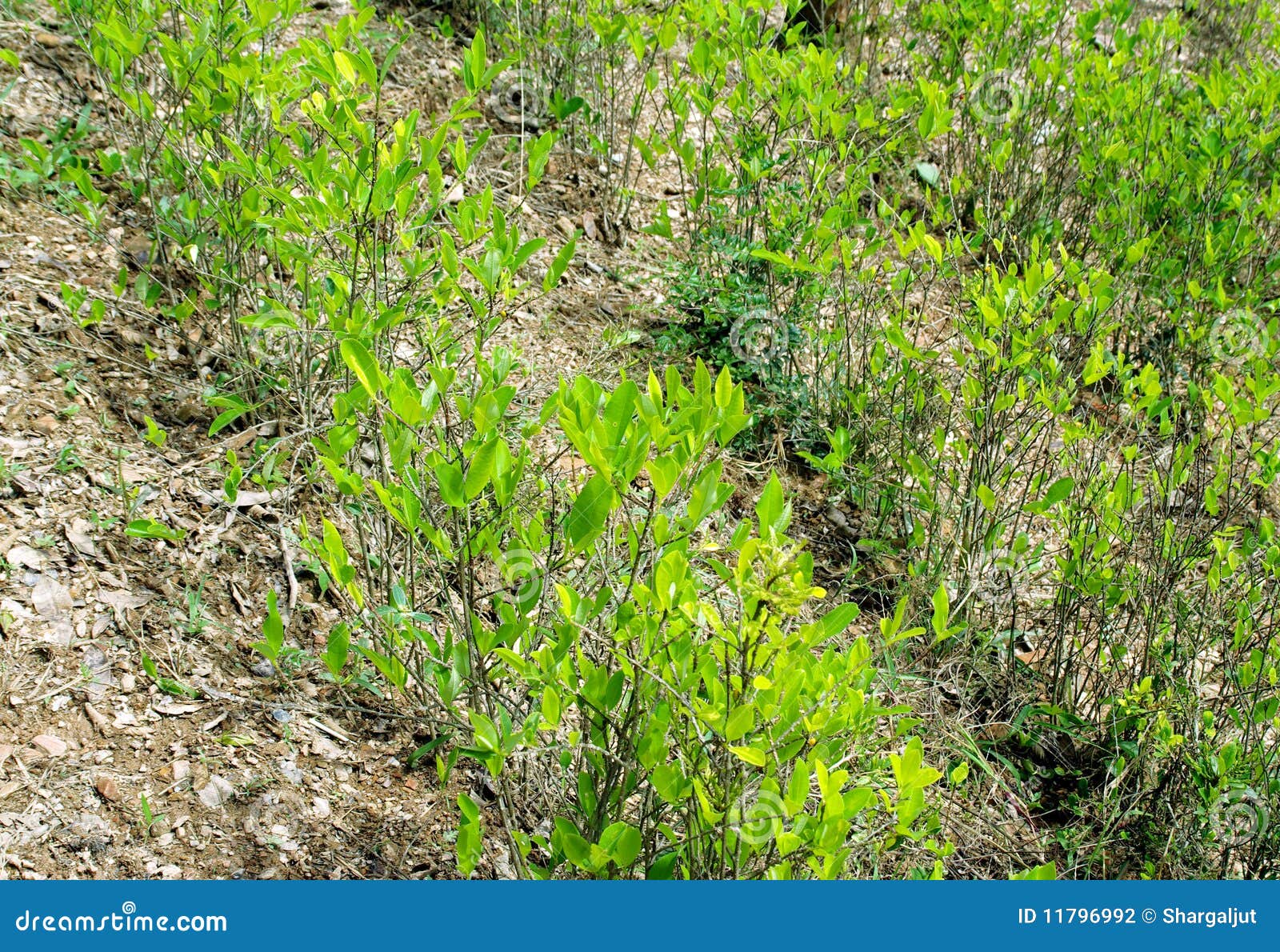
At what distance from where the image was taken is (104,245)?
347 cm

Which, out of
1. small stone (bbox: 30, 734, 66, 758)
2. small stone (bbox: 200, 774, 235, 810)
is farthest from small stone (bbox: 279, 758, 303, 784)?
small stone (bbox: 30, 734, 66, 758)

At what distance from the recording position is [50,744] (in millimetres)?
2316

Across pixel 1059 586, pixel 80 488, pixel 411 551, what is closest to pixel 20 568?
pixel 80 488

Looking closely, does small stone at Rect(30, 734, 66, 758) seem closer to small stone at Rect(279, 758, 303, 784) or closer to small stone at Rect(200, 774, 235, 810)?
small stone at Rect(200, 774, 235, 810)

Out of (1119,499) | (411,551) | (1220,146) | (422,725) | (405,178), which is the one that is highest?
(1220,146)

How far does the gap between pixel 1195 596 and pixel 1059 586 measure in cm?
42

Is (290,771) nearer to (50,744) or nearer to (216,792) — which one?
(216,792)

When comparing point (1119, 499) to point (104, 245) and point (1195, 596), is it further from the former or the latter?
point (104, 245)

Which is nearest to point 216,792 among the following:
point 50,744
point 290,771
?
point 290,771

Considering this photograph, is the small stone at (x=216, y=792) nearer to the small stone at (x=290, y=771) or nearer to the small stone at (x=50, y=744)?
the small stone at (x=290, y=771)

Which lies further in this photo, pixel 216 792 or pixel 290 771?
pixel 290 771

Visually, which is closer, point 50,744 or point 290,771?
point 50,744

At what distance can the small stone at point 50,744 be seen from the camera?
2305mm

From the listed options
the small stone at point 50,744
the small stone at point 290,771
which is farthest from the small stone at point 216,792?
the small stone at point 50,744
